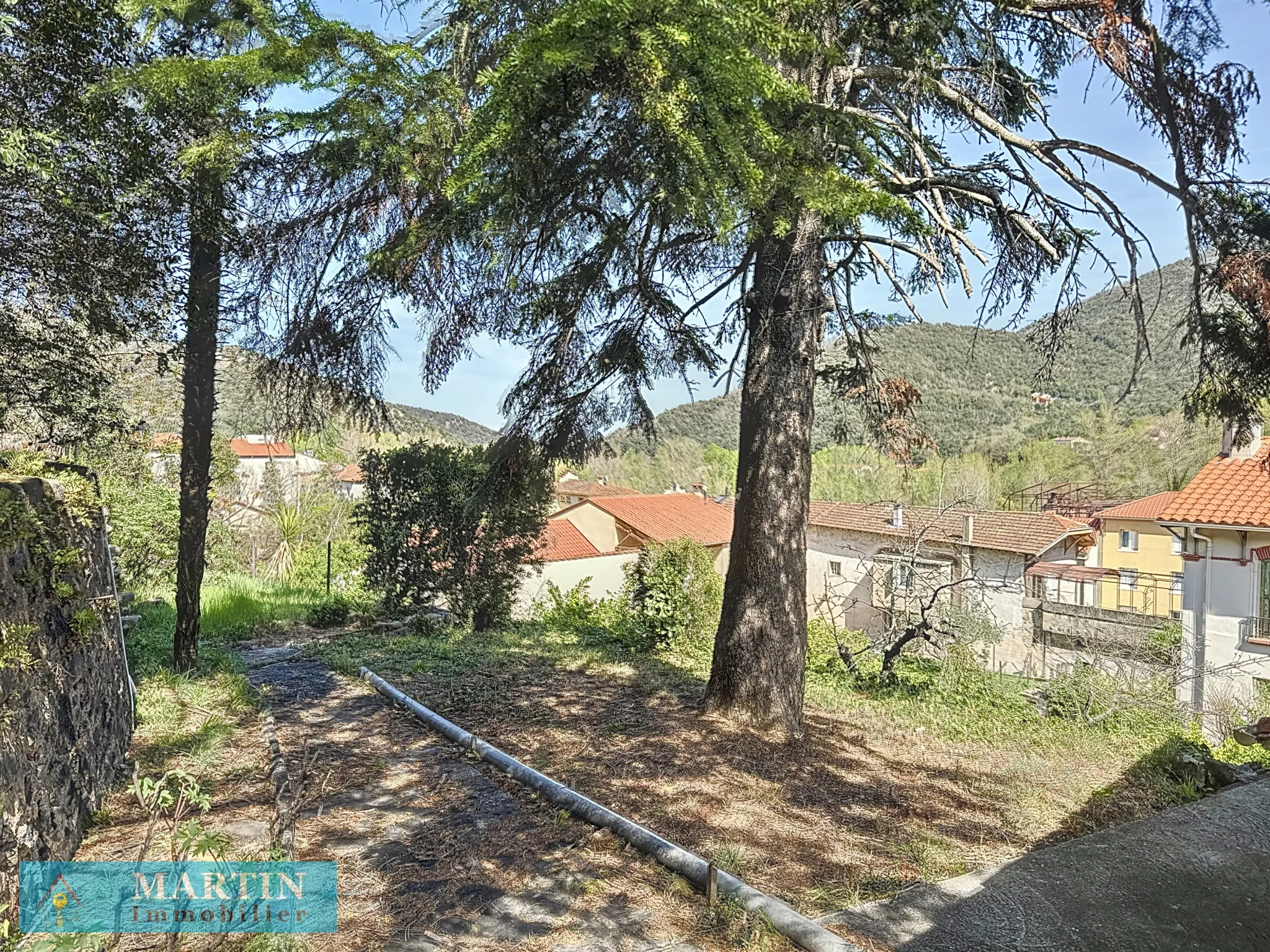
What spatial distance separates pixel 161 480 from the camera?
12.3m

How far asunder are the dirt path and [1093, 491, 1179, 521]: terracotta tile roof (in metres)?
26.7

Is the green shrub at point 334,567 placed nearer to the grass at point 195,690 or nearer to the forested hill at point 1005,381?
the grass at point 195,690

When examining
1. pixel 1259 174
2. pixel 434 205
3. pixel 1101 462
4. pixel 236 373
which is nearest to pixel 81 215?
pixel 434 205

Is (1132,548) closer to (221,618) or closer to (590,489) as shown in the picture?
(590,489)

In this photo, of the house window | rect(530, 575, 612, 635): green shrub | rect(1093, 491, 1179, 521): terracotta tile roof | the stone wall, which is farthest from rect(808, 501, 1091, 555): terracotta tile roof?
the stone wall

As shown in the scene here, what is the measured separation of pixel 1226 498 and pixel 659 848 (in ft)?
42.6

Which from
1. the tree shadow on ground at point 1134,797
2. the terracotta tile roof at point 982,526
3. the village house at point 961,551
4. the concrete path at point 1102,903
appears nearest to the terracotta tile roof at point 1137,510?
the village house at point 961,551

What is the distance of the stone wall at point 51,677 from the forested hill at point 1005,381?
174 inches

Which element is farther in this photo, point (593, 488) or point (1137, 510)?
point (593, 488)

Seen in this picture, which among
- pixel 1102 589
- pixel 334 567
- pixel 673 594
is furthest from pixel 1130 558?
pixel 334 567

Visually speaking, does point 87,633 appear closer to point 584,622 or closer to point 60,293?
point 60,293

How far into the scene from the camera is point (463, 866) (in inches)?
132

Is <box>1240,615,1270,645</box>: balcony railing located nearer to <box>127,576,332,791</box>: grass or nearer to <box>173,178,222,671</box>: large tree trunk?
<box>127,576,332,791</box>: grass

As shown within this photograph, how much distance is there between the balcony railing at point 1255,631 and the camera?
36.7ft
